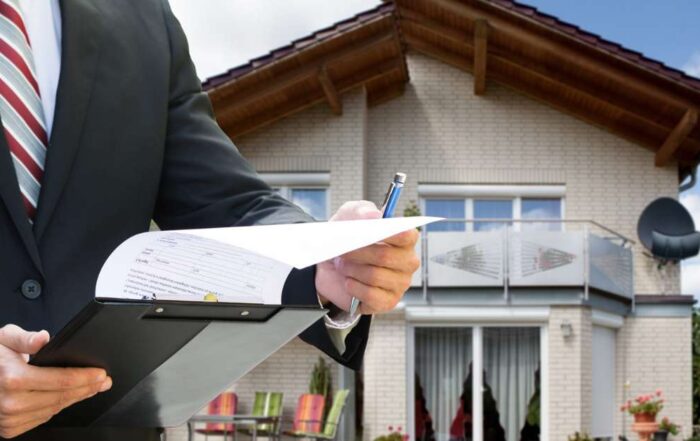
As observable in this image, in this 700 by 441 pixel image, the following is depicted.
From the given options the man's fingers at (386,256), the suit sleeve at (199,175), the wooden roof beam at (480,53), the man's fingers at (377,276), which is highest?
the wooden roof beam at (480,53)

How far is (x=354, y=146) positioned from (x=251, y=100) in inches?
84.0

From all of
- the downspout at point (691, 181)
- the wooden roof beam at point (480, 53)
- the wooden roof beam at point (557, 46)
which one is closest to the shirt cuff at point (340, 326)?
the wooden roof beam at point (557, 46)

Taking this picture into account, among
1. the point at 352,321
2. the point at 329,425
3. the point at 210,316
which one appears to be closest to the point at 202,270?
the point at 210,316

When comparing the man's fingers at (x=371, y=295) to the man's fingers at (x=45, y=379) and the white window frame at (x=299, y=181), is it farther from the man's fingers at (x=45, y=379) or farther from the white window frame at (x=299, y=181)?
the white window frame at (x=299, y=181)

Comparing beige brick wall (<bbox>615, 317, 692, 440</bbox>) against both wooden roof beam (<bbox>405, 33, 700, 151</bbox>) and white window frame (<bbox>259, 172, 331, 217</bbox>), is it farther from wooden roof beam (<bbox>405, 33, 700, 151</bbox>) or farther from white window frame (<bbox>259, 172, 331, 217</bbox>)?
white window frame (<bbox>259, 172, 331, 217</bbox>)

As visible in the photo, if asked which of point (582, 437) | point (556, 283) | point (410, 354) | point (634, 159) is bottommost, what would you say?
point (582, 437)

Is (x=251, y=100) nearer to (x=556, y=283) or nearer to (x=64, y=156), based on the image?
(x=556, y=283)

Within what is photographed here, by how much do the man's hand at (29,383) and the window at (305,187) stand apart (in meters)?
17.0

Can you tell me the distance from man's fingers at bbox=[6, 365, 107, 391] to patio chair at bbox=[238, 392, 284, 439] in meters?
16.4

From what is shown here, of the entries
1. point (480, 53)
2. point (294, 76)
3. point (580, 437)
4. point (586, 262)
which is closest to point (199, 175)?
point (294, 76)

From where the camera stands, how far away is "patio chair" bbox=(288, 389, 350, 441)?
1609cm

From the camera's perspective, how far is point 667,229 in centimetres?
1845

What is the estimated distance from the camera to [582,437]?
55.1ft

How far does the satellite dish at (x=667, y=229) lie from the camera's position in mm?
18297
